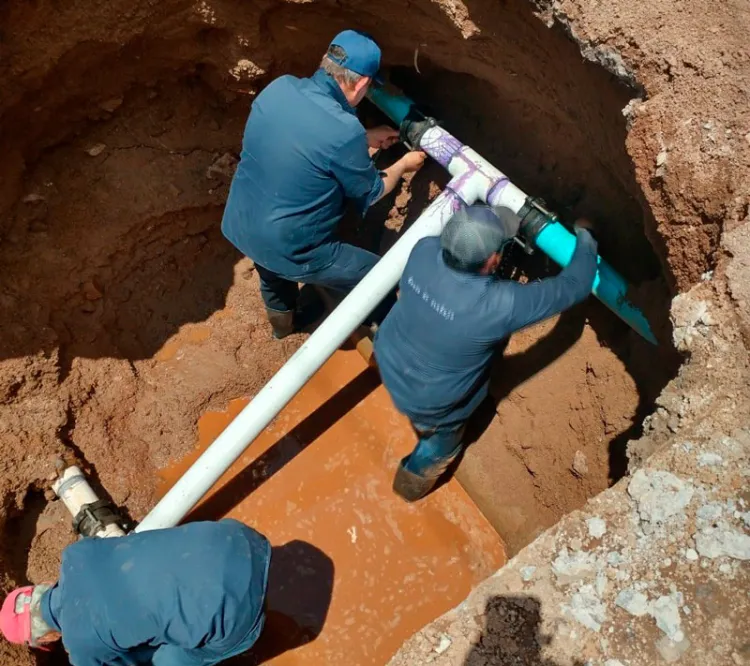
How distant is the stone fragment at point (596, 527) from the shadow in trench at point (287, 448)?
7.28 feet

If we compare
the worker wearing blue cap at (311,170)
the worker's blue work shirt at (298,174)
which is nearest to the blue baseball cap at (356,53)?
the worker wearing blue cap at (311,170)

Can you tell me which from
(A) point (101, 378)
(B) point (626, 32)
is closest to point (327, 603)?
(A) point (101, 378)

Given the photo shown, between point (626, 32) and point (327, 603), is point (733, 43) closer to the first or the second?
point (626, 32)

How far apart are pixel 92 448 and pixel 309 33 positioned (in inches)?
106

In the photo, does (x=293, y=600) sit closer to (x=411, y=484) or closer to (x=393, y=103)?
(x=411, y=484)

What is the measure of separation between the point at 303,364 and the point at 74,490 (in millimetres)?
1457

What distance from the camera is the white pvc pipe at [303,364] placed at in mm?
3055

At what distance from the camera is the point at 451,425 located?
3.17m

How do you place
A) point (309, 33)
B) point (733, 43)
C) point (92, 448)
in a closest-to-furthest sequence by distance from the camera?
point (733, 43)
point (309, 33)
point (92, 448)

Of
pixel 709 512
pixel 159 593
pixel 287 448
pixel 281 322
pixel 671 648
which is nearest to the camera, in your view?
pixel 671 648

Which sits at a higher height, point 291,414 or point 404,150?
point 404,150

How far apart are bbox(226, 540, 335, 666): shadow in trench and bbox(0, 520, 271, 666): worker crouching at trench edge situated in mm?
884

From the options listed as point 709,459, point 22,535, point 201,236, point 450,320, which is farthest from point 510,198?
point 22,535

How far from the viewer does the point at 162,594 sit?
2305 mm
